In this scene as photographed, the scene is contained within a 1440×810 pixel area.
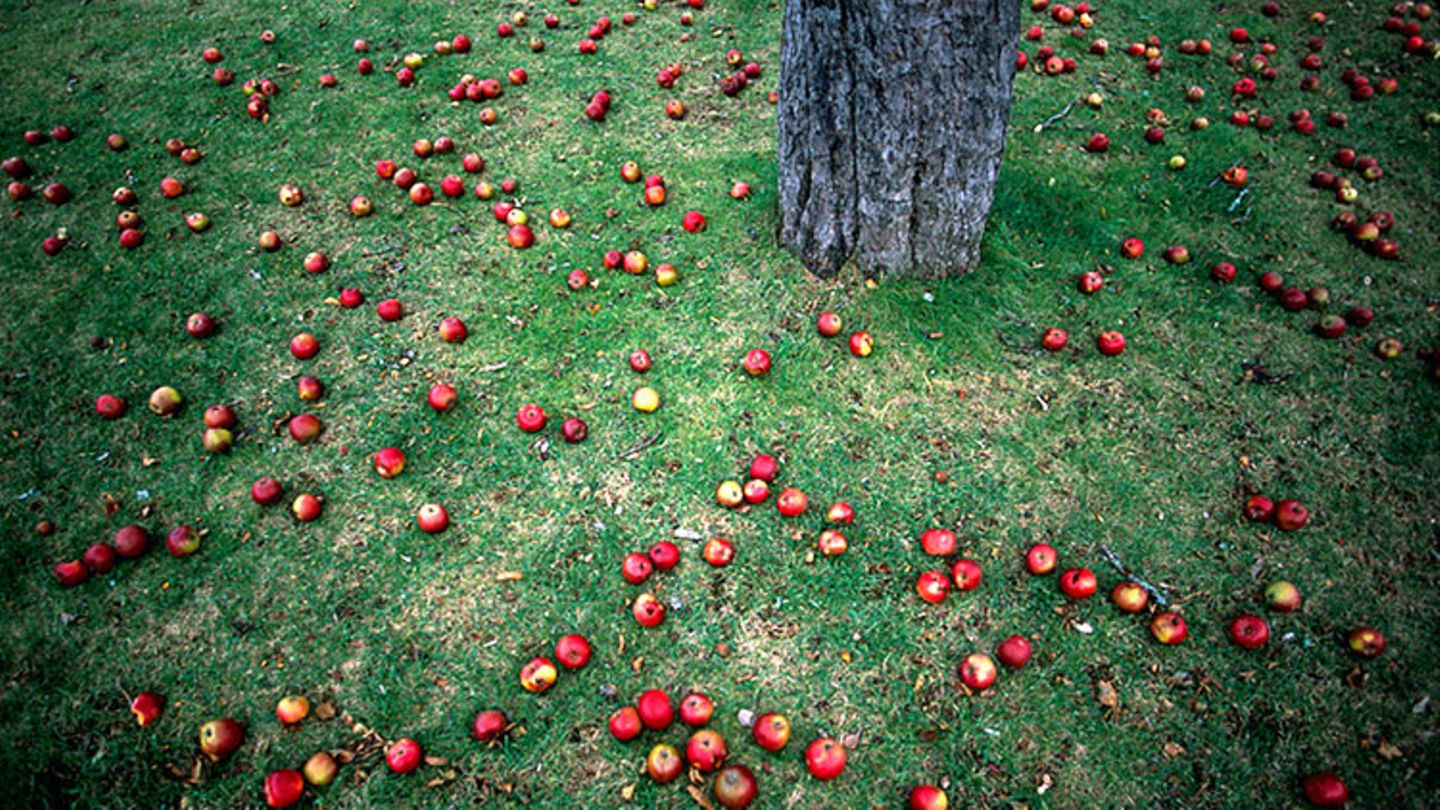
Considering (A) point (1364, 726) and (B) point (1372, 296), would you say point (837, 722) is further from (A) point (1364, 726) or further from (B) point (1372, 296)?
(B) point (1372, 296)

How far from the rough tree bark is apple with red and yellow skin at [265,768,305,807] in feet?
15.2

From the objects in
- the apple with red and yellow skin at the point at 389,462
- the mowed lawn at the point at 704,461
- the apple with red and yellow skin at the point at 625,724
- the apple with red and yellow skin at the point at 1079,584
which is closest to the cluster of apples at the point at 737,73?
the mowed lawn at the point at 704,461

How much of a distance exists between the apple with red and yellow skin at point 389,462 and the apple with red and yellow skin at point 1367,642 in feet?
19.3

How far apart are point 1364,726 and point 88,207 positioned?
412 inches

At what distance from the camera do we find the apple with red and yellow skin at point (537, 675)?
376cm

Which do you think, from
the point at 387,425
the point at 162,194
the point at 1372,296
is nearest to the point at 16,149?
the point at 162,194

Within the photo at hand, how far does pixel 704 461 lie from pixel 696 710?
1638 millimetres

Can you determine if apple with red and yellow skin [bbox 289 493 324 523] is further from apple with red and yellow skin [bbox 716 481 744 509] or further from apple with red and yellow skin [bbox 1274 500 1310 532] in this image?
apple with red and yellow skin [bbox 1274 500 1310 532]

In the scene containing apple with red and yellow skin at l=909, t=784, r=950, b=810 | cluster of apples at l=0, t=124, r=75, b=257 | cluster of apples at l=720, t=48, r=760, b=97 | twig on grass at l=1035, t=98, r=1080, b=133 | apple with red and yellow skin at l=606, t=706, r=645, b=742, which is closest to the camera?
apple with red and yellow skin at l=909, t=784, r=950, b=810

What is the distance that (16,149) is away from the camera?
7.05m

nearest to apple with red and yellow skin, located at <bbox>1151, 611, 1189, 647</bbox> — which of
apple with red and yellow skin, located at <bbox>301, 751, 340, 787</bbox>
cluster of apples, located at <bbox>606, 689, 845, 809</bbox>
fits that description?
cluster of apples, located at <bbox>606, 689, 845, 809</bbox>

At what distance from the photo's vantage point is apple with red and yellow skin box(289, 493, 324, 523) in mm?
4414

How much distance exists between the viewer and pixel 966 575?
162 inches

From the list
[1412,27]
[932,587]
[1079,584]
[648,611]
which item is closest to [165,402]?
[648,611]
